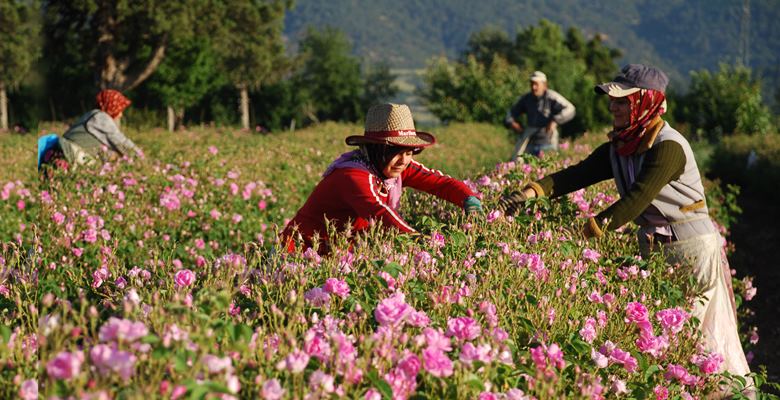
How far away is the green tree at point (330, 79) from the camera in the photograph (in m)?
72.8

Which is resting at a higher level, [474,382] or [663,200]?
[474,382]

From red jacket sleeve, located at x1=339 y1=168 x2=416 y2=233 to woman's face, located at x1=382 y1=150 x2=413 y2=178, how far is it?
0.14m

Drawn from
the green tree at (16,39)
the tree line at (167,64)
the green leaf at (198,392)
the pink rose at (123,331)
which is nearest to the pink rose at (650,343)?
the green leaf at (198,392)

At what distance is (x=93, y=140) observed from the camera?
8.65m

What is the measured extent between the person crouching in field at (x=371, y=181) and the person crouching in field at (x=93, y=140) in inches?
200

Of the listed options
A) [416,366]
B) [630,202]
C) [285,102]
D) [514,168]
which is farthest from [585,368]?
[285,102]

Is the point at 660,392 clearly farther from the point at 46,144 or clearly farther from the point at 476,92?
the point at 476,92

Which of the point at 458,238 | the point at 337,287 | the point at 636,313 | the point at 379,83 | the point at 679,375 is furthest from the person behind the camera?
the point at 379,83

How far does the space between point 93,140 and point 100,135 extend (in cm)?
10

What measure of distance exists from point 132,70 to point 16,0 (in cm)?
880

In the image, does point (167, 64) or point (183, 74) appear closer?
point (167, 64)

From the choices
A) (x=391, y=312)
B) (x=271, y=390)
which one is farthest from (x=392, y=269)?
(x=271, y=390)

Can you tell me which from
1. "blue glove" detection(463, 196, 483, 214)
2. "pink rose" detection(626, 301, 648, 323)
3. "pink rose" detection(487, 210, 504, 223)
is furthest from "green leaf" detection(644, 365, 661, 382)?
"blue glove" detection(463, 196, 483, 214)

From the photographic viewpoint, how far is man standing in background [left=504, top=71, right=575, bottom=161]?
11297 millimetres
